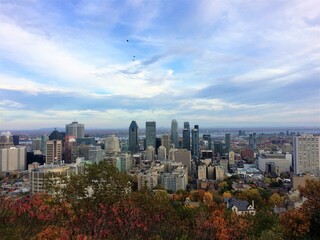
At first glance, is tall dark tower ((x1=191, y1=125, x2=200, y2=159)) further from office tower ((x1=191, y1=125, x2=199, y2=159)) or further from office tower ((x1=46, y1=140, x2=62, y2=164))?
office tower ((x1=46, y1=140, x2=62, y2=164))

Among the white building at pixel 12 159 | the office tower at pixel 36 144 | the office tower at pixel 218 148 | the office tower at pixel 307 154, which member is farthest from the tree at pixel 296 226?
the office tower at pixel 36 144

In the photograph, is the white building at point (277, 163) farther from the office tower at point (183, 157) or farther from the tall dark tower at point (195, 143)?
the tall dark tower at point (195, 143)

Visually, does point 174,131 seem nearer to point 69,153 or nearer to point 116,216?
point 69,153

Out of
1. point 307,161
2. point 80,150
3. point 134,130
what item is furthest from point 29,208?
point 134,130

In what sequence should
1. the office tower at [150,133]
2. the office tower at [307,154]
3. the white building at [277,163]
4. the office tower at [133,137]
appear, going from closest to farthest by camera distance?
1. the office tower at [307,154]
2. the white building at [277,163]
3. the office tower at [150,133]
4. the office tower at [133,137]

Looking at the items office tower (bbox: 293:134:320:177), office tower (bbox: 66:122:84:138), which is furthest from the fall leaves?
office tower (bbox: 66:122:84:138)
